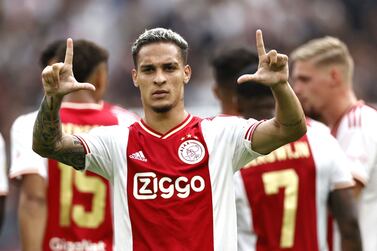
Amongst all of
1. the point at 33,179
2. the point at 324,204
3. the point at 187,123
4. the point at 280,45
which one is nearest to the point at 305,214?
the point at 324,204

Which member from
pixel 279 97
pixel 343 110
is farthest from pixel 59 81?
pixel 343 110

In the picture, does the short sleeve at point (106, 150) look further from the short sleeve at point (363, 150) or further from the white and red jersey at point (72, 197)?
the short sleeve at point (363, 150)

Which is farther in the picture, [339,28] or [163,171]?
[339,28]

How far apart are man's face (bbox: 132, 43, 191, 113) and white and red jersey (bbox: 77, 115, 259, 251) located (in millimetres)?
171

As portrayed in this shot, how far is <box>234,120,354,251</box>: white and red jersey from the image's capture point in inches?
283

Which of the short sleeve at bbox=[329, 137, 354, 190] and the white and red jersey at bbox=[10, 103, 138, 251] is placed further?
the white and red jersey at bbox=[10, 103, 138, 251]

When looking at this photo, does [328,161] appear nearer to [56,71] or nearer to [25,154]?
[25,154]

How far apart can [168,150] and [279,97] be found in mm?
717

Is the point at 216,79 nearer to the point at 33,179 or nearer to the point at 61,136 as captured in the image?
the point at 33,179

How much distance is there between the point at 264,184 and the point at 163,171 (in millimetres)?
1376

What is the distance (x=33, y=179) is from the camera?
7.88 meters

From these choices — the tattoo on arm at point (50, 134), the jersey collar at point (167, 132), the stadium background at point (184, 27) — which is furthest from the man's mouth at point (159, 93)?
the stadium background at point (184, 27)

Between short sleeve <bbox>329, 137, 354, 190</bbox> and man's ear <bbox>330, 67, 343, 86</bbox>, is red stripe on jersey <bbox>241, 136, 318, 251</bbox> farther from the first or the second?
man's ear <bbox>330, 67, 343, 86</bbox>

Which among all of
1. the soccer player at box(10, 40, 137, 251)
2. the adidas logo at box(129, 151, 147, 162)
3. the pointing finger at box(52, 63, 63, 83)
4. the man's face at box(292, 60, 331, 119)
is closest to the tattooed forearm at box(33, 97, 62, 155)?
the pointing finger at box(52, 63, 63, 83)
